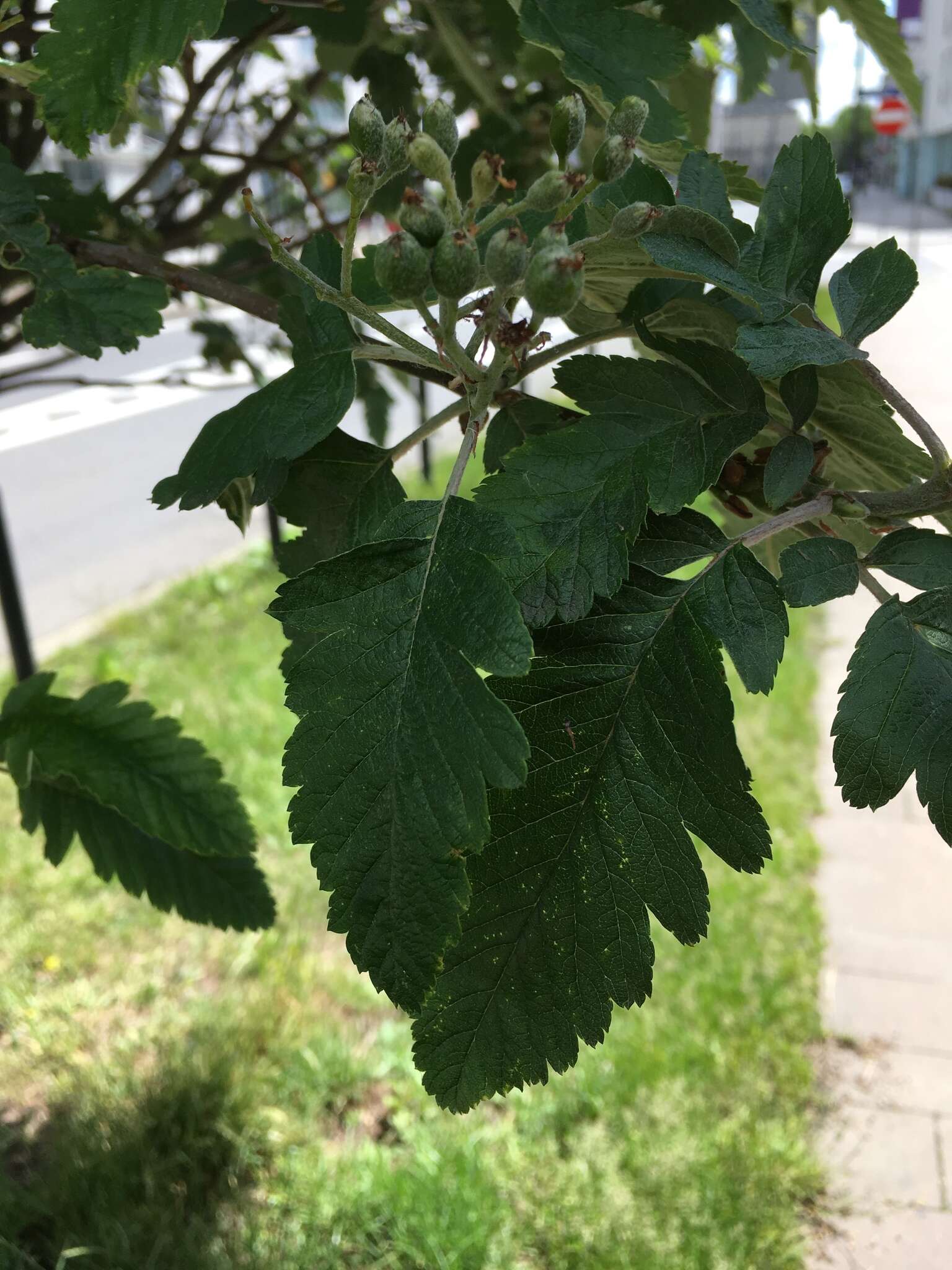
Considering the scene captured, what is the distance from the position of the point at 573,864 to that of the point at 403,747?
0.32 feet

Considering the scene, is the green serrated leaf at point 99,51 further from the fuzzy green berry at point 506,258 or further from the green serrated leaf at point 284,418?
the fuzzy green berry at point 506,258

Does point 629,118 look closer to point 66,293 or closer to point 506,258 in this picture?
point 506,258

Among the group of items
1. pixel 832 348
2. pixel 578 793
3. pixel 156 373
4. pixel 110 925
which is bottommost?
pixel 156 373

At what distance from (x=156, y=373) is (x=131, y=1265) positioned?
7718mm

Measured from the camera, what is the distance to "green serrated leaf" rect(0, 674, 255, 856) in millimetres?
854

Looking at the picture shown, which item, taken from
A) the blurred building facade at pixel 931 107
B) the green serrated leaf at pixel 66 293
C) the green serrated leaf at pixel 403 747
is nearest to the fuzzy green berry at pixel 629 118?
the green serrated leaf at pixel 403 747

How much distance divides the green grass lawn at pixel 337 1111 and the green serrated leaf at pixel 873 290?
1.07 m

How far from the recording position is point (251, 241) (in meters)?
1.38

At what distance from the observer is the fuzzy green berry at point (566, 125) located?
1.59 ft

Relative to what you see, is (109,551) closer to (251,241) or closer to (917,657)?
(251,241)

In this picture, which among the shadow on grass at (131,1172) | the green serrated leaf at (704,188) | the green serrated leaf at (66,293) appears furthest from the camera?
the shadow on grass at (131,1172)

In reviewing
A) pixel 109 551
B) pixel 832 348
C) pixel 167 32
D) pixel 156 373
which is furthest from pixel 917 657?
pixel 156 373

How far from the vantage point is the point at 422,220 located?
1.37 ft

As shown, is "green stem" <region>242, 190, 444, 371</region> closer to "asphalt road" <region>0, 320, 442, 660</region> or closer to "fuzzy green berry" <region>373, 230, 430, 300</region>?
"fuzzy green berry" <region>373, 230, 430, 300</region>
